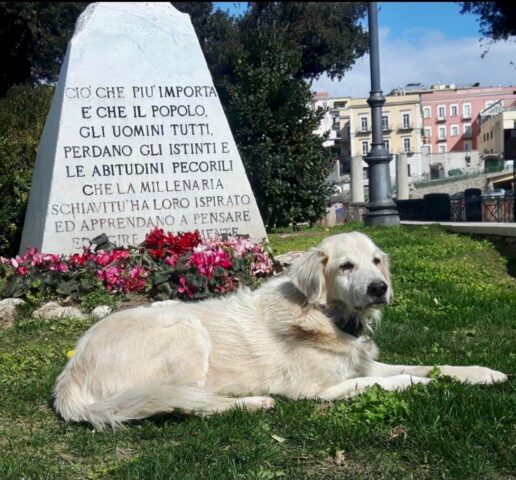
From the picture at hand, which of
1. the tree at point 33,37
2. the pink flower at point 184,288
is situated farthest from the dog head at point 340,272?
the tree at point 33,37

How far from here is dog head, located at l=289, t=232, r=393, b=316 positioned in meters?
4.32

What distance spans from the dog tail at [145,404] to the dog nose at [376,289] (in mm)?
1148

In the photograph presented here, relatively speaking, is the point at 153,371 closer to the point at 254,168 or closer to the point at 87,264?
the point at 87,264

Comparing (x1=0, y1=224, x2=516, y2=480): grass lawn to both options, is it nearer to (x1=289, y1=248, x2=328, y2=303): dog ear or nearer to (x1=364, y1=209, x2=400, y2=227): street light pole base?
(x1=289, y1=248, x2=328, y2=303): dog ear

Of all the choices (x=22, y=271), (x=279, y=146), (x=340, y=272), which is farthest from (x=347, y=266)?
(x=279, y=146)

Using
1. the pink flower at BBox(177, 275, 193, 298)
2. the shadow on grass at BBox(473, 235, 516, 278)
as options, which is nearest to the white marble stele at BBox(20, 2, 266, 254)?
the pink flower at BBox(177, 275, 193, 298)

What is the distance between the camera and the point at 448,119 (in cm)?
10538

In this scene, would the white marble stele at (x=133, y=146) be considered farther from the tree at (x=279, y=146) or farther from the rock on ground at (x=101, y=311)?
the tree at (x=279, y=146)

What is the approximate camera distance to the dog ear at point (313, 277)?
4438mm

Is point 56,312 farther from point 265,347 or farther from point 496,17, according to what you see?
point 496,17

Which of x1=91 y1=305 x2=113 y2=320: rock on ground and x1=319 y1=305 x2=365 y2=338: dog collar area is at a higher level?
x1=319 y1=305 x2=365 y2=338: dog collar area

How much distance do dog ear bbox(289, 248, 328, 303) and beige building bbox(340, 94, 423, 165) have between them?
309 feet

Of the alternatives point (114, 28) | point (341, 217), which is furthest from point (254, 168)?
point (341, 217)

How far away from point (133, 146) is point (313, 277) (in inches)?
239
